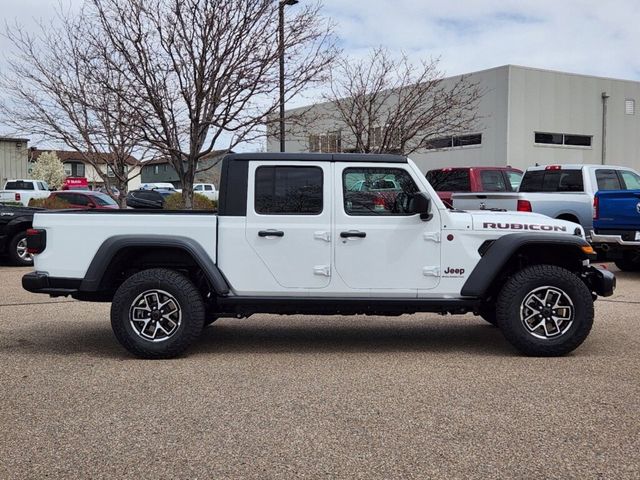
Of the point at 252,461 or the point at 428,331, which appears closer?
the point at 252,461

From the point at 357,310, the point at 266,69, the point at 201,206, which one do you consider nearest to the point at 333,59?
the point at 266,69

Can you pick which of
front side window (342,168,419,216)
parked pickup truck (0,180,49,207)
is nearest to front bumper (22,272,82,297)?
front side window (342,168,419,216)

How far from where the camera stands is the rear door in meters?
6.20

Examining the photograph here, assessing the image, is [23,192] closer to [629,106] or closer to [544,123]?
[544,123]

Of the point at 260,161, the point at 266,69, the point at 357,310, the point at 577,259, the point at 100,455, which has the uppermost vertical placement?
the point at 266,69

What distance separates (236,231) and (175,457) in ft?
8.68

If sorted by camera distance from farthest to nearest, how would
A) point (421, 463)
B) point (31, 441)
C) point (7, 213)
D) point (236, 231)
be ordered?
point (7, 213) < point (236, 231) < point (31, 441) < point (421, 463)

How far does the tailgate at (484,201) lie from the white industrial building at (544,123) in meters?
11.4

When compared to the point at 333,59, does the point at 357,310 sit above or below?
below

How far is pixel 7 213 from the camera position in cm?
1366

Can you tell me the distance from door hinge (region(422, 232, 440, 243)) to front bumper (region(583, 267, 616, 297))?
1.54 m

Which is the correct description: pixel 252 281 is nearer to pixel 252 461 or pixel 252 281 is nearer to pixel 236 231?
pixel 236 231

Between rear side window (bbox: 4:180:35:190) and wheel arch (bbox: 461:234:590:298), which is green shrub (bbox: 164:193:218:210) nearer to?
wheel arch (bbox: 461:234:590:298)

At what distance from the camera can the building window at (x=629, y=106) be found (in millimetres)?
28859
